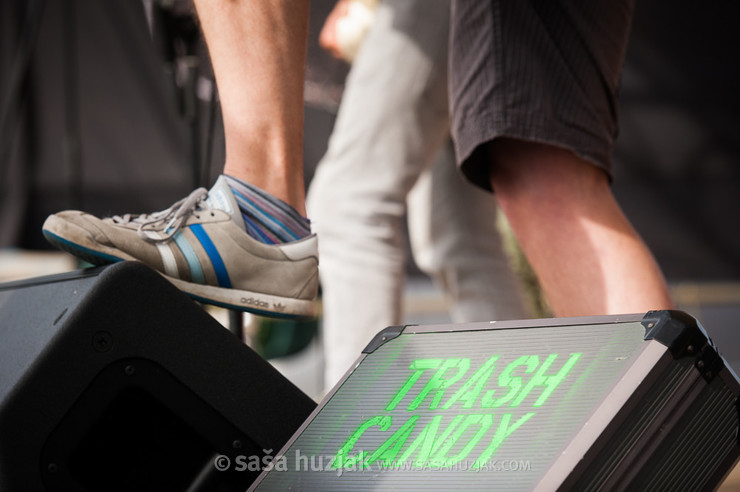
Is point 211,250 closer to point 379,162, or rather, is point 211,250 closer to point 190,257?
point 190,257

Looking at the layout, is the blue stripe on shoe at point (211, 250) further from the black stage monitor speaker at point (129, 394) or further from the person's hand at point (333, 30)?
the person's hand at point (333, 30)

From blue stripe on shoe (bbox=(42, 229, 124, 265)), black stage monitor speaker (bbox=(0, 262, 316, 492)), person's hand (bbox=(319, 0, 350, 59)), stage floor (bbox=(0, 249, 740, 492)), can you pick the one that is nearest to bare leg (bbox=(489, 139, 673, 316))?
black stage monitor speaker (bbox=(0, 262, 316, 492))

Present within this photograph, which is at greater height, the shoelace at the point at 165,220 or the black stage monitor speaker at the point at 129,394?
the shoelace at the point at 165,220

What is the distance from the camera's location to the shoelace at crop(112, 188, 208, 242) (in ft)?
2.44

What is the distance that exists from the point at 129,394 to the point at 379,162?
0.63m

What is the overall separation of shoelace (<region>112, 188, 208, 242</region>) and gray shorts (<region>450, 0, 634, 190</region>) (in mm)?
313

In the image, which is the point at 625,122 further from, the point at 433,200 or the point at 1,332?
the point at 1,332

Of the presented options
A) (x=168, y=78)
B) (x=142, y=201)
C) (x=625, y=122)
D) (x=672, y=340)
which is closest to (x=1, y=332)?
(x=672, y=340)

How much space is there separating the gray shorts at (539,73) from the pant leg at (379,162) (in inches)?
13.7

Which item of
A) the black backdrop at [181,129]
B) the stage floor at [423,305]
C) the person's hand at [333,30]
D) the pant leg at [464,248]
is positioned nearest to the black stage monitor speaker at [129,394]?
the pant leg at [464,248]

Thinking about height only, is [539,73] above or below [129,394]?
above

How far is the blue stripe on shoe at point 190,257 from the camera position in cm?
75

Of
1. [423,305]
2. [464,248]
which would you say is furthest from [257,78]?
[423,305]

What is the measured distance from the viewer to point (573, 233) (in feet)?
2.77
